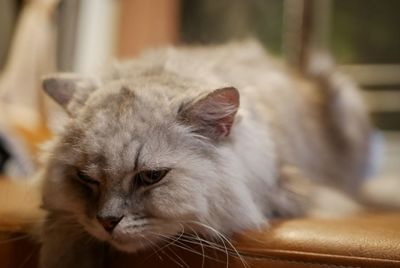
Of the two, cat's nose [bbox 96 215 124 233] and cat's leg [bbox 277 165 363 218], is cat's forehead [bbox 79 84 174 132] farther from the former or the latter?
cat's leg [bbox 277 165 363 218]

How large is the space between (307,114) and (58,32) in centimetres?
168

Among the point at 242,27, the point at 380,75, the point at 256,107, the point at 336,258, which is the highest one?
the point at 242,27

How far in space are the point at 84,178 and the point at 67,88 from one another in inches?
9.9

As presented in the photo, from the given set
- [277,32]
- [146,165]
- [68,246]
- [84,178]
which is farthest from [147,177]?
[277,32]

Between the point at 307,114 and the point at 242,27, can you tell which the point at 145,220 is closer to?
the point at 307,114

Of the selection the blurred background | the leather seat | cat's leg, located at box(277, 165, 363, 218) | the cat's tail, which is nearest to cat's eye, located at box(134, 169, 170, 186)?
the leather seat

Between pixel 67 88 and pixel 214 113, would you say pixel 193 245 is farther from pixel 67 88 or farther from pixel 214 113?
pixel 67 88

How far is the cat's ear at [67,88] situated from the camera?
1177 millimetres

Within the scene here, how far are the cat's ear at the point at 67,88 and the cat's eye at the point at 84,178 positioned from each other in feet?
0.58

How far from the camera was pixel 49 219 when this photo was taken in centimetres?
112

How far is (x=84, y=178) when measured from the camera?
1.04 metres

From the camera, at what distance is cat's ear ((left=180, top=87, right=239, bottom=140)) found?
1.02 metres

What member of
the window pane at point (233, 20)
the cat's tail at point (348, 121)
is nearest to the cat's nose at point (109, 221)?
the cat's tail at point (348, 121)

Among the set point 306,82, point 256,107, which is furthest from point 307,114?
point 256,107
